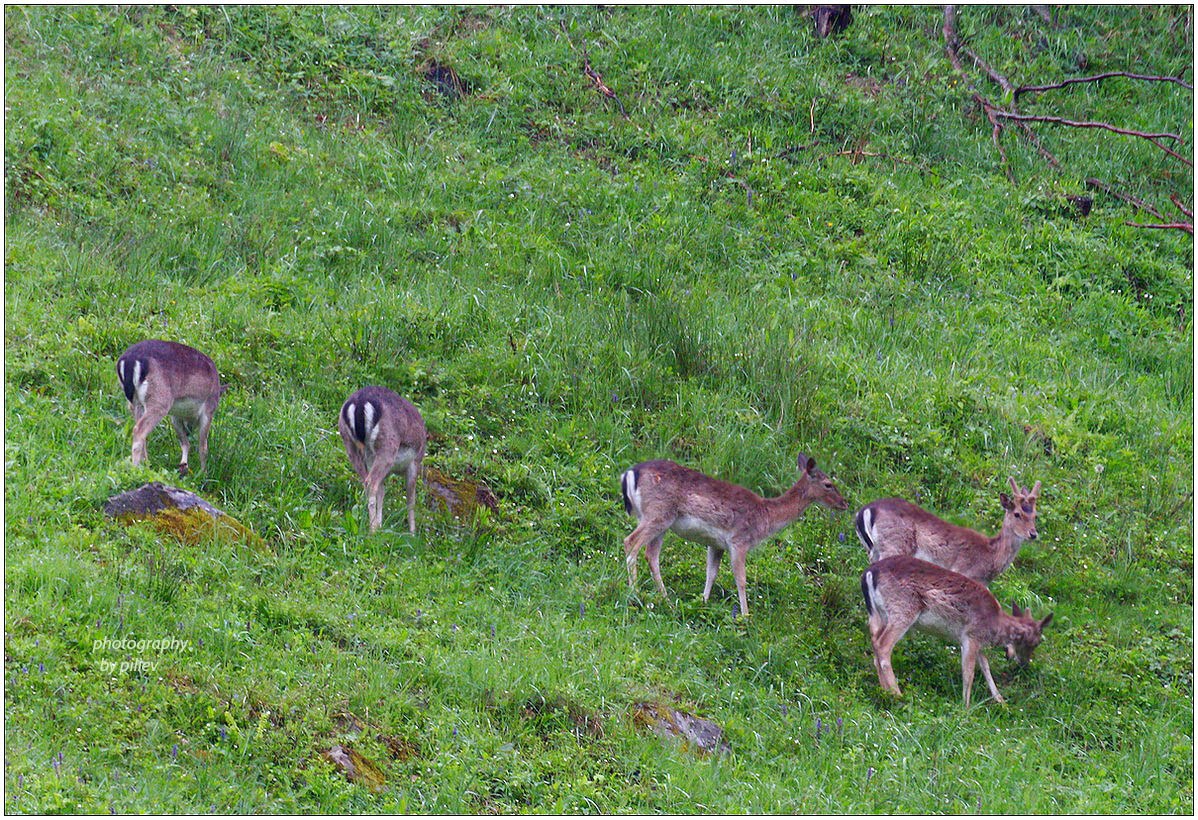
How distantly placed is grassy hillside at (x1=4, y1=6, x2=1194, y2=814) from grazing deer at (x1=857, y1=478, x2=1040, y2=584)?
471 mm

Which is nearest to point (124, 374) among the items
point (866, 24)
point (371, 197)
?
point (371, 197)

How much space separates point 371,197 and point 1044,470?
729cm

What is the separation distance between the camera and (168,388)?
910cm

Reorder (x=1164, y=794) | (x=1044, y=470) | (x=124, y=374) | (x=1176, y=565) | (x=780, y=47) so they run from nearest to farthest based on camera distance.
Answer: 1. (x=1164, y=794)
2. (x=124, y=374)
3. (x=1176, y=565)
4. (x=1044, y=470)
5. (x=780, y=47)

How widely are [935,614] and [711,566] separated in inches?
66.9

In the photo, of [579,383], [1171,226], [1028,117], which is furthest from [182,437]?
[1171,226]

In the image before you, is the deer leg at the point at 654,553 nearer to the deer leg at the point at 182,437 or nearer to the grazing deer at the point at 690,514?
the grazing deer at the point at 690,514

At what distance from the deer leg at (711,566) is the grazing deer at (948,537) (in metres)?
1.12

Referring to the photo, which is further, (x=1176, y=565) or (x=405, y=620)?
(x=1176, y=565)

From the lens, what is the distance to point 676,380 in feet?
38.7

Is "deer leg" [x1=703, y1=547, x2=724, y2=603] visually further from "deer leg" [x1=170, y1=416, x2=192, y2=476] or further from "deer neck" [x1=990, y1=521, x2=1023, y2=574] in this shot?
"deer leg" [x1=170, y1=416, x2=192, y2=476]

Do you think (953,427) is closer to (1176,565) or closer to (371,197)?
(1176,565)

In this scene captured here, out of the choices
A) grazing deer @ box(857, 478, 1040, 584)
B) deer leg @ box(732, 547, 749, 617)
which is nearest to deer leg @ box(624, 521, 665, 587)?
deer leg @ box(732, 547, 749, 617)

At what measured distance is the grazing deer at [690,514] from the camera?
9.54 metres
